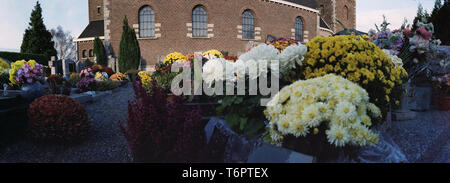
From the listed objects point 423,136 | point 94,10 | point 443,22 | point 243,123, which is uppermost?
point 94,10

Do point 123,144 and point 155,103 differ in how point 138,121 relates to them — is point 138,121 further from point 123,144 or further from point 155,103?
point 123,144

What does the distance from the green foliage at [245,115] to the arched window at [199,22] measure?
15825 millimetres

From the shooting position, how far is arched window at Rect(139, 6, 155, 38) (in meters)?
17.7

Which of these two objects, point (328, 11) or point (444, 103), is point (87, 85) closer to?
point (444, 103)

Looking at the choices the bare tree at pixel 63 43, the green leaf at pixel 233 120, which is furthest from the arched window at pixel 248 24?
the bare tree at pixel 63 43

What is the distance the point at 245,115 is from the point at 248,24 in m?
17.4

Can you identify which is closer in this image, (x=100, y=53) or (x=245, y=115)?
(x=245, y=115)

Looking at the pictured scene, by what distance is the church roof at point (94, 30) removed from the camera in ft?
77.9

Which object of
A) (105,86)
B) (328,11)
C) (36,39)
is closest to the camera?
(105,86)

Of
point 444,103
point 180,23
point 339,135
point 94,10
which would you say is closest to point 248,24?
point 180,23

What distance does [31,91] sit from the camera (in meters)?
4.76

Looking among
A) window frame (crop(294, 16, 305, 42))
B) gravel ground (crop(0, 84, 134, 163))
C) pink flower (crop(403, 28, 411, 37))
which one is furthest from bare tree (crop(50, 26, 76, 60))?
pink flower (crop(403, 28, 411, 37))

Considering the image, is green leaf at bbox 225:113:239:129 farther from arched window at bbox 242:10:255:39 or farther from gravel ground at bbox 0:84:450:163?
arched window at bbox 242:10:255:39
